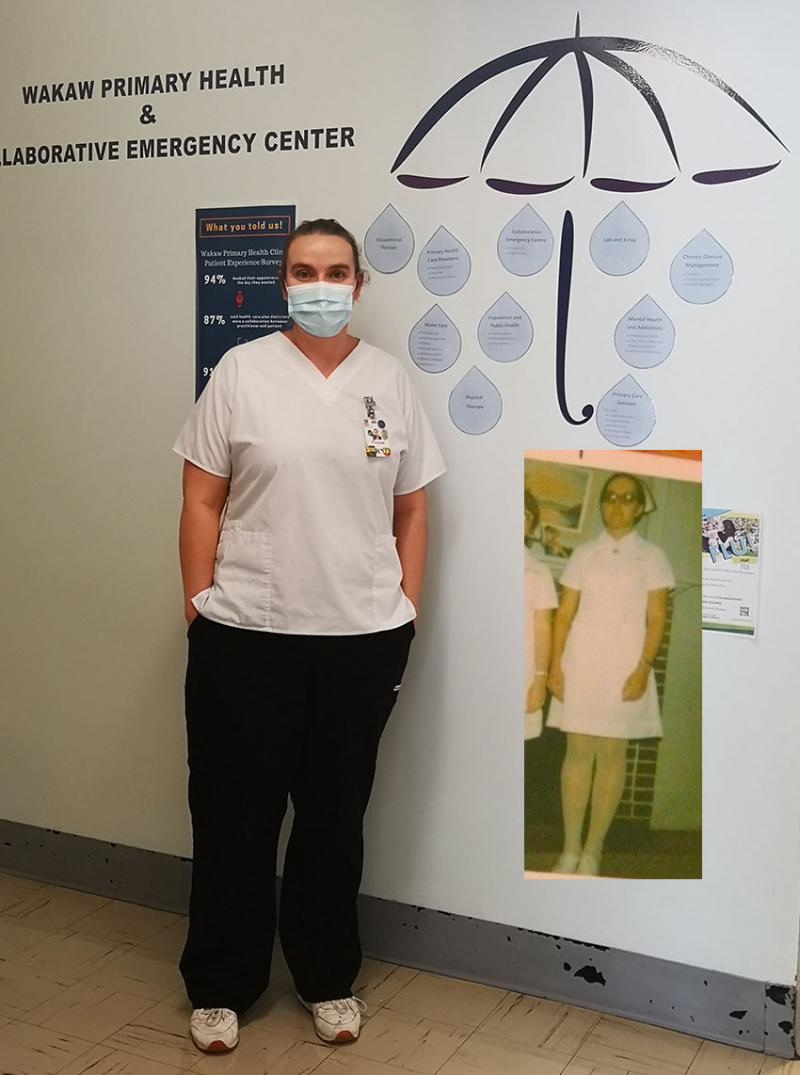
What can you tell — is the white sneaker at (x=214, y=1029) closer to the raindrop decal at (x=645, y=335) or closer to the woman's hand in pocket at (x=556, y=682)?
the woman's hand in pocket at (x=556, y=682)

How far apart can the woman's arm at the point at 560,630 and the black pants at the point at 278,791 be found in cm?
30

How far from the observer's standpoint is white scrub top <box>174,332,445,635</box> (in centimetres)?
226

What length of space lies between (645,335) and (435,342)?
44cm

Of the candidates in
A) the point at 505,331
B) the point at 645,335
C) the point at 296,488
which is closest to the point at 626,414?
the point at 645,335

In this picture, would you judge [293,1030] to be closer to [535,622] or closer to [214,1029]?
[214,1029]

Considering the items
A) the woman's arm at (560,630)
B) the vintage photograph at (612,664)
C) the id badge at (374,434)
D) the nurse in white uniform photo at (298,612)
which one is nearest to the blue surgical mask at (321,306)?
the nurse in white uniform photo at (298,612)

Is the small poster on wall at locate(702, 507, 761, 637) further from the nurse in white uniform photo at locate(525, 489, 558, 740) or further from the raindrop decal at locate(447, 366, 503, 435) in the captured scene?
the raindrop decal at locate(447, 366, 503, 435)

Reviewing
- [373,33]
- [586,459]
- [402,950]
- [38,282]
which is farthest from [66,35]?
[402,950]

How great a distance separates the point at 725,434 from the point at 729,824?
76 centimetres

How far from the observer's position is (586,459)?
239 cm

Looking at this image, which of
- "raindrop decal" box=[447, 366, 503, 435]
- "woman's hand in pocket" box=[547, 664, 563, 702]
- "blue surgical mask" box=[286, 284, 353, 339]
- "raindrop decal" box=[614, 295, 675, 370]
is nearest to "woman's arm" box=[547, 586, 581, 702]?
"woman's hand in pocket" box=[547, 664, 563, 702]

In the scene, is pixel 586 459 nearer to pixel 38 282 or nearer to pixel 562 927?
pixel 562 927

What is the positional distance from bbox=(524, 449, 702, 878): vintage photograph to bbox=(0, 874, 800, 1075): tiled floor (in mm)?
316

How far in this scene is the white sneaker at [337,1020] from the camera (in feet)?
7.70
